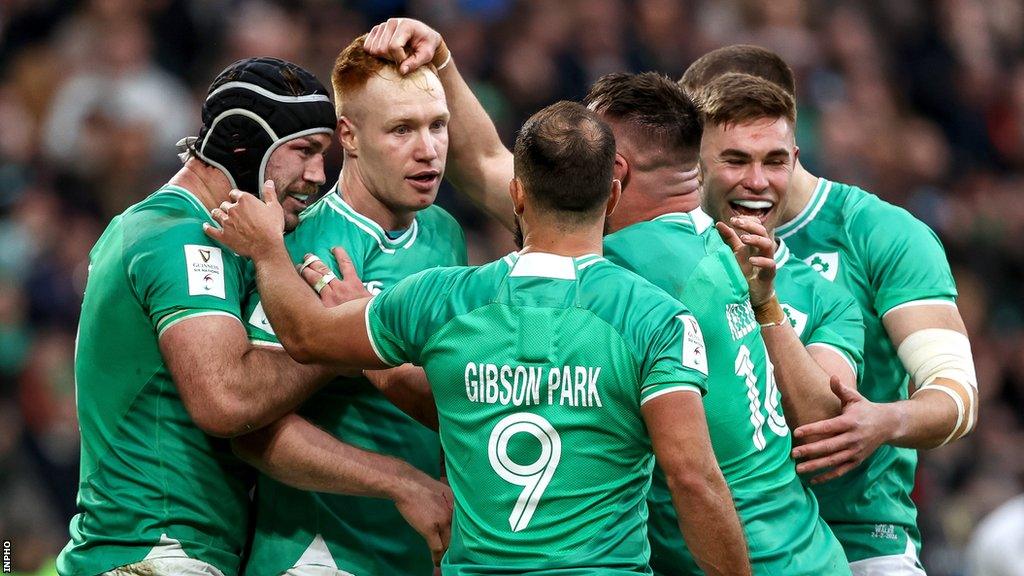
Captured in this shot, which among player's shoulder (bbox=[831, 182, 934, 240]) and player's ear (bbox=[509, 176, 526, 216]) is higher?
player's shoulder (bbox=[831, 182, 934, 240])

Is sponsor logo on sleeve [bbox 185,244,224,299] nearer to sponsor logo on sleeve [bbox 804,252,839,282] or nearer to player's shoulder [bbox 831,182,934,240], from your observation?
sponsor logo on sleeve [bbox 804,252,839,282]

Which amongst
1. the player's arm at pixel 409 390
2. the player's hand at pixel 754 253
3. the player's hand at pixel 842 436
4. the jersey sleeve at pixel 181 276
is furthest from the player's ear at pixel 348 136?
the player's hand at pixel 842 436

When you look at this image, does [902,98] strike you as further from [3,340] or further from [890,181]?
[3,340]

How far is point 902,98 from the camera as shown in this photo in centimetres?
1470

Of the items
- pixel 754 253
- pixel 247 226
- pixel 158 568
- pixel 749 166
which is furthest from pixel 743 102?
pixel 158 568

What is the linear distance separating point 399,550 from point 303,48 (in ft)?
25.5

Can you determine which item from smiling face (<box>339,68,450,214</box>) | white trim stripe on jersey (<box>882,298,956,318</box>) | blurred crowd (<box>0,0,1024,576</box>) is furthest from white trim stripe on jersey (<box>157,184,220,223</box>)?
blurred crowd (<box>0,0,1024,576</box>)

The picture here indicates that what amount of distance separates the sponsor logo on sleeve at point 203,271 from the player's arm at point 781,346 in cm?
172

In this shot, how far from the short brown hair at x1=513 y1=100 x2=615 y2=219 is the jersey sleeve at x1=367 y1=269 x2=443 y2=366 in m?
0.43

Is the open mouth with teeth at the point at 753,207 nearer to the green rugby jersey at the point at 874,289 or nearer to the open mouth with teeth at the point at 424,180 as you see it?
the green rugby jersey at the point at 874,289

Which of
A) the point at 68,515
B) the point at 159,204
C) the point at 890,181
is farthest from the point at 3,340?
the point at 890,181

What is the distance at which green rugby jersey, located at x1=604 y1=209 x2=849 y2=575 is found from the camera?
4.54 meters

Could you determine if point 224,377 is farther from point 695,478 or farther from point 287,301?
point 695,478

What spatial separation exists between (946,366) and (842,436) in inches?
29.6
